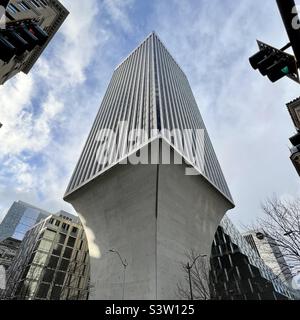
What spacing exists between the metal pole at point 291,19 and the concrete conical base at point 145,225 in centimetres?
2850

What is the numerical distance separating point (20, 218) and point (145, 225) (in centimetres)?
10086

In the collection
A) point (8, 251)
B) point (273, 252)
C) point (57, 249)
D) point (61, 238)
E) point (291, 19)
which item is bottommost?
point (291, 19)

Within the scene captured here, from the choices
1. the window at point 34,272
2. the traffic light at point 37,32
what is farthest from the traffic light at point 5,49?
the window at point 34,272

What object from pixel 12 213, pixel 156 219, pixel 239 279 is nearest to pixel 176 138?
pixel 156 219

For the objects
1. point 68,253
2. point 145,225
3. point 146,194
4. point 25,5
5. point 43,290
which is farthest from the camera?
point 68,253

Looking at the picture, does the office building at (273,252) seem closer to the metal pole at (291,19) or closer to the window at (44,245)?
the metal pole at (291,19)

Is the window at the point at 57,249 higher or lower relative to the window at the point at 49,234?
lower

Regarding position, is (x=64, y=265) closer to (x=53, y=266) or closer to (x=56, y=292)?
(x=53, y=266)

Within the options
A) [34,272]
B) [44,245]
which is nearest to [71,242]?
[44,245]

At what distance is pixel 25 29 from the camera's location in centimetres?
456

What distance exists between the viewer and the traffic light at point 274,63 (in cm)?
345
